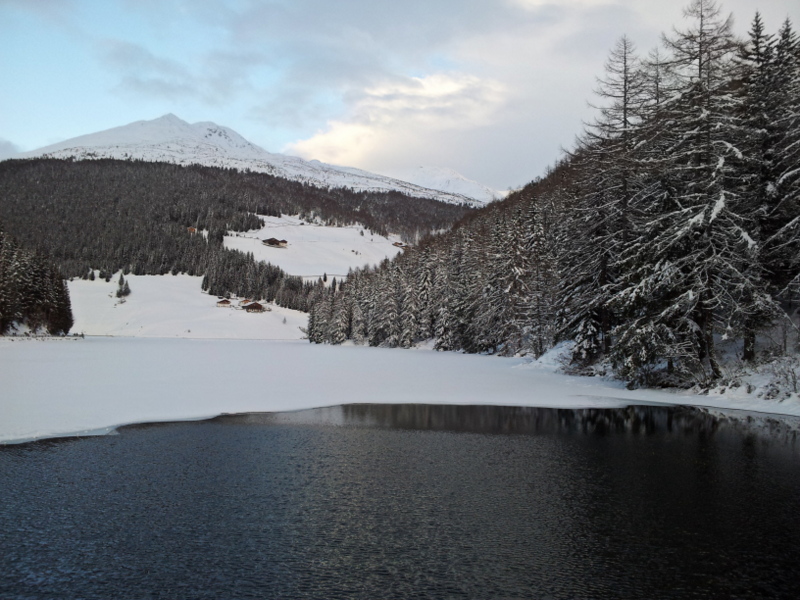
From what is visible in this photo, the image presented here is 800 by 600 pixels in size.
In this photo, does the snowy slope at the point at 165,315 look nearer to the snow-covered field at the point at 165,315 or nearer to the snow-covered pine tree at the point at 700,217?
the snow-covered field at the point at 165,315

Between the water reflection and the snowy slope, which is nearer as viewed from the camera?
the water reflection

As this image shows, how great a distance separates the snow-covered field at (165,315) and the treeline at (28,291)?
3339 cm

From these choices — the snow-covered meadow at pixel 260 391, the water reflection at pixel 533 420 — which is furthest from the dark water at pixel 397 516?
the snow-covered meadow at pixel 260 391

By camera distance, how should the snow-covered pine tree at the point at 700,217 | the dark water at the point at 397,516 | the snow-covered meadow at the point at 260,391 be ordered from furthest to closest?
the snow-covered pine tree at the point at 700,217, the snow-covered meadow at the point at 260,391, the dark water at the point at 397,516

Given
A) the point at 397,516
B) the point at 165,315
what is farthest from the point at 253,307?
the point at 397,516

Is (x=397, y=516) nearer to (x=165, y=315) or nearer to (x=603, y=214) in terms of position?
(x=603, y=214)

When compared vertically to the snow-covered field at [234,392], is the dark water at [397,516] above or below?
below

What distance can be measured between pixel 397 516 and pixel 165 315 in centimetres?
13543

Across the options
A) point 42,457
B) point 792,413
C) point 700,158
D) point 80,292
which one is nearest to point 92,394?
point 42,457

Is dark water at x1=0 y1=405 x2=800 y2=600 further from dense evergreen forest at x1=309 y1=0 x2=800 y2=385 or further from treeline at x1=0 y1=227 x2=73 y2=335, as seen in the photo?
treeline at x1=0 y1=227 x2=73 y2=335

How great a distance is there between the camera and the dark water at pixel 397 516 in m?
6.25

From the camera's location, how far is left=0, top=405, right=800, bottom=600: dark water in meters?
6.25

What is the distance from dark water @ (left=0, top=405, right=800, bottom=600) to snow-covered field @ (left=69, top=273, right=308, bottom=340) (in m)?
111

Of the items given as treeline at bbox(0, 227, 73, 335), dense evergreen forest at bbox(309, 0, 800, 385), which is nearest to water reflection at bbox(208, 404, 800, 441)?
dense evergreen forest at bbox(309, 0, 800, 385)
